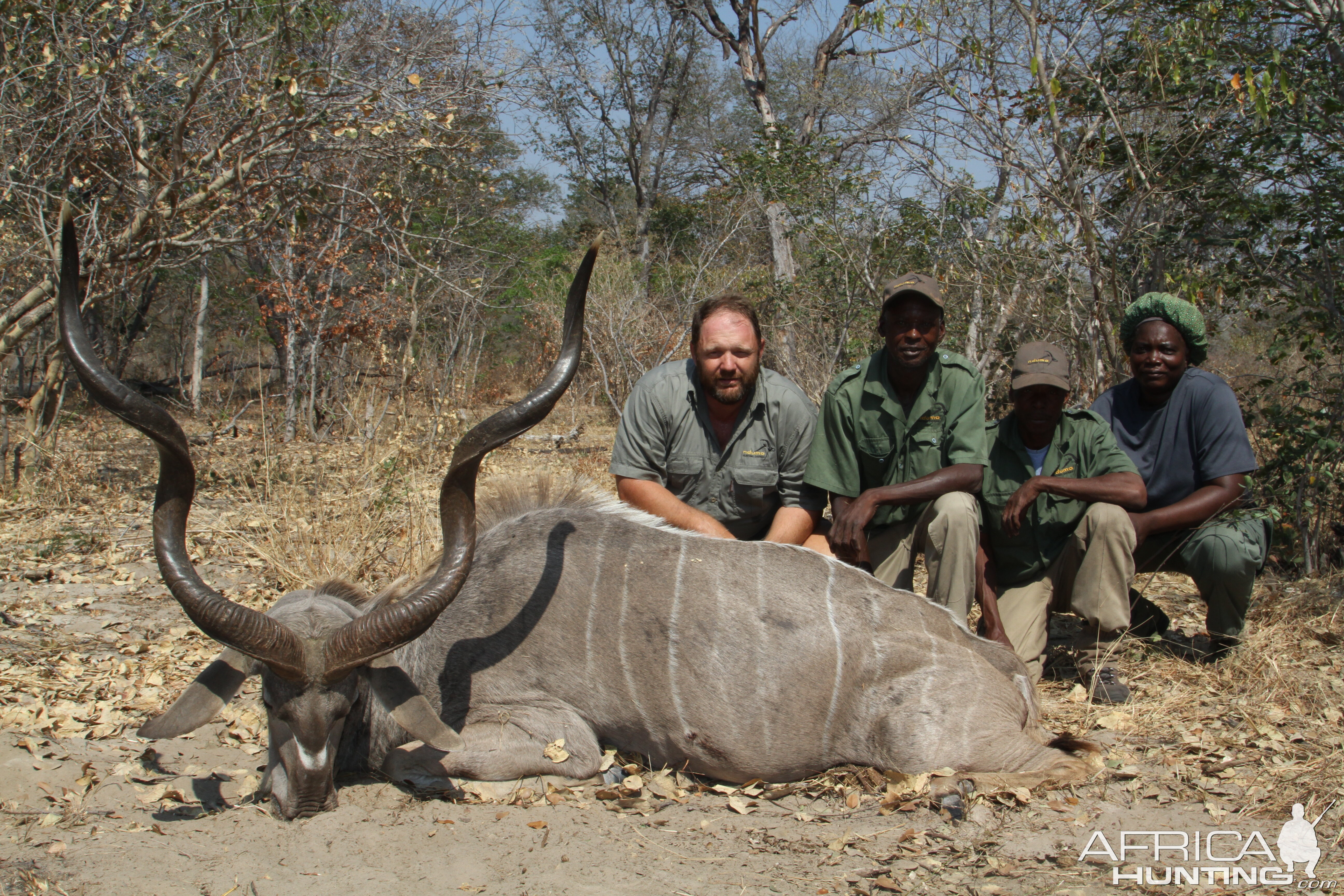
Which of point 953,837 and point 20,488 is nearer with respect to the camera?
point 953,837

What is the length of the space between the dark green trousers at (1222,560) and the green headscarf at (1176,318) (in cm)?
84

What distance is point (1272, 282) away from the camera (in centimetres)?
580

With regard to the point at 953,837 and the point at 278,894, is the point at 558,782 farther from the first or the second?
the point at 953,837

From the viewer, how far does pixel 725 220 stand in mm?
12562

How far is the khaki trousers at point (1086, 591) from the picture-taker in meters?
4.20

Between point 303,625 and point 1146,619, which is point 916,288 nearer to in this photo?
point 1146,619

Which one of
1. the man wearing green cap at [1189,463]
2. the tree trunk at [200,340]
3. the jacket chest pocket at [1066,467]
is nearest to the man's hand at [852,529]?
the jacket chest pocket at [1066,467]

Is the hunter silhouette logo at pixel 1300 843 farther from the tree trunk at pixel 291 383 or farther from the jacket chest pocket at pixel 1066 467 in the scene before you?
the tree trunk at pixel 291 383

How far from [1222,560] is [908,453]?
143cm

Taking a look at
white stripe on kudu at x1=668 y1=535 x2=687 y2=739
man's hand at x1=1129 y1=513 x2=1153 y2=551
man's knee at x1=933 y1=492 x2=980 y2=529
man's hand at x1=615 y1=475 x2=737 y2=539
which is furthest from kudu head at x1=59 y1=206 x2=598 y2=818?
man's hand at x1=1129 y1=513 x2=1153 y2=551

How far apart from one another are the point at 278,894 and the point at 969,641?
2.42 metres

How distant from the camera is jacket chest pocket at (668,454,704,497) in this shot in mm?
4531

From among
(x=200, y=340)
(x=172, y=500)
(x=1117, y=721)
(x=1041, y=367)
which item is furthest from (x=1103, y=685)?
(x=200, y=340)

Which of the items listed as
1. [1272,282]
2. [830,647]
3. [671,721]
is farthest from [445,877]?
[1272,282]
